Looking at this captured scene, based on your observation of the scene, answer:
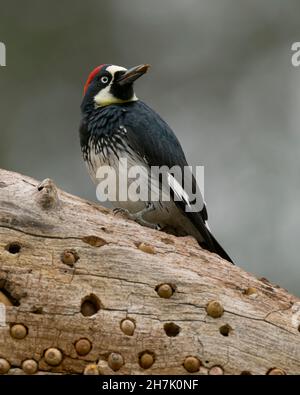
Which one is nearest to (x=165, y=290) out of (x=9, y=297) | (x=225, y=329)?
(x=225, y=329)

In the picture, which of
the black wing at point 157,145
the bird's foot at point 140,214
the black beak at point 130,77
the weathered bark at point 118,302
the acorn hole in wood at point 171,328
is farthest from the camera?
the black beak at point 130,77

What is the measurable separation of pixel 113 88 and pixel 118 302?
1964 mm

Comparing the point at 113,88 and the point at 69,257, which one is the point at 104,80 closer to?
the point at 113,88

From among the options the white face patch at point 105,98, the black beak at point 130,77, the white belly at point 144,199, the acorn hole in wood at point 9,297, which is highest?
the black beak at point 130,77

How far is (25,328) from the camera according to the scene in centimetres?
371

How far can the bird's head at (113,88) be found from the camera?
543 cm

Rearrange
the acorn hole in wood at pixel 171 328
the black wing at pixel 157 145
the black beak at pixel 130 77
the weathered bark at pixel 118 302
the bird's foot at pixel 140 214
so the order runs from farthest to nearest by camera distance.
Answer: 1. the black beak at pixel 130 77
2. the black wing at pixel 157 145
3. the bird's foot at pixel 140 214
4. the acorn hole in wood at pixel 171 328
5. the weathered bark at pixel 118 302

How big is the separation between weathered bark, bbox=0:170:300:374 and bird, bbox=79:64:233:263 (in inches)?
29.1

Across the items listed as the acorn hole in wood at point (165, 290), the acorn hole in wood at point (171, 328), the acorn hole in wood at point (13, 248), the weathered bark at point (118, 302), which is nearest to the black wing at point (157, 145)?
the weathered bark at point (118, 302)

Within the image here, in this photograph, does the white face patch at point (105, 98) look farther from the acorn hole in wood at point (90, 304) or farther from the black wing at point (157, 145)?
the acorn hole in wood at point (90, 304)

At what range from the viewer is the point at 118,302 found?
386 cm

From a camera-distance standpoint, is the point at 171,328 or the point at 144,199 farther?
the point at 144,199

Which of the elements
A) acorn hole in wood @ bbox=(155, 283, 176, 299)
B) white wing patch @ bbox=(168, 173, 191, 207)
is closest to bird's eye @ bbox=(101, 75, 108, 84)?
white wing patch @ bbox=(168, 173, 191, 207)

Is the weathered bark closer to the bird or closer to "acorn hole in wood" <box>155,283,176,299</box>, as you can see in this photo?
"acorn hole in wood" <box>155,283,176,299</box>
